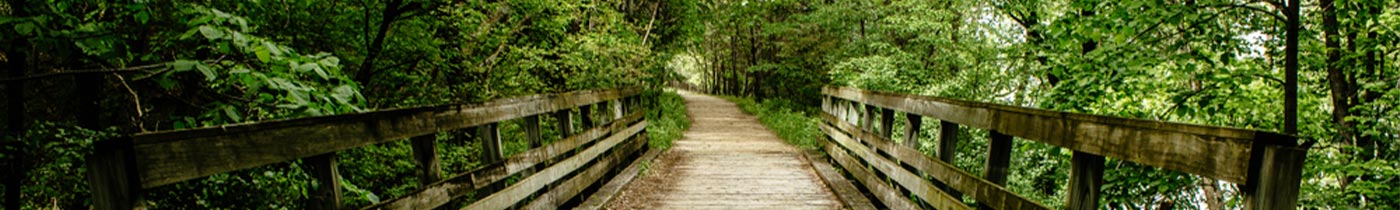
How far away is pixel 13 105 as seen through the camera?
3.72 metres

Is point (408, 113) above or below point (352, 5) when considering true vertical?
below

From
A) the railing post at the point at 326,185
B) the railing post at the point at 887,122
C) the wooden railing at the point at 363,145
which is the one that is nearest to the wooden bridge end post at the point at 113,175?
the wooden railing at the point at 363,145

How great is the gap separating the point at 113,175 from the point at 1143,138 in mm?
3214

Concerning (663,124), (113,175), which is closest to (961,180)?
(113,175)

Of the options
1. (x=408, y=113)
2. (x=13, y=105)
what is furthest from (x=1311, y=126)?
(x=13, y=105)

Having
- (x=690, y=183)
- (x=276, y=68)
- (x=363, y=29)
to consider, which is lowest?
(x=690, y=183)

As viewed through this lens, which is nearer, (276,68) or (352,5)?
(276,68)

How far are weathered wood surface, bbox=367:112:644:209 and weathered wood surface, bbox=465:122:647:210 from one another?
0.25 ft

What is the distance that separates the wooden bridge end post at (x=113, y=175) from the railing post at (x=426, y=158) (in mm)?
1380

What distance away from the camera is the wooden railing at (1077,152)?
2041mm

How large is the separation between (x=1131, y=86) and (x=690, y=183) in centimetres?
430

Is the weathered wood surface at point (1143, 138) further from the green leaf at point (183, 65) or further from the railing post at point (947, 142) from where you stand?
the green leaf at point (183, 65)

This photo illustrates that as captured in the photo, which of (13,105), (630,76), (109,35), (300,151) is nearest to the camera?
(300,151)

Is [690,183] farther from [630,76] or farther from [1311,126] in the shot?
[630,76]
